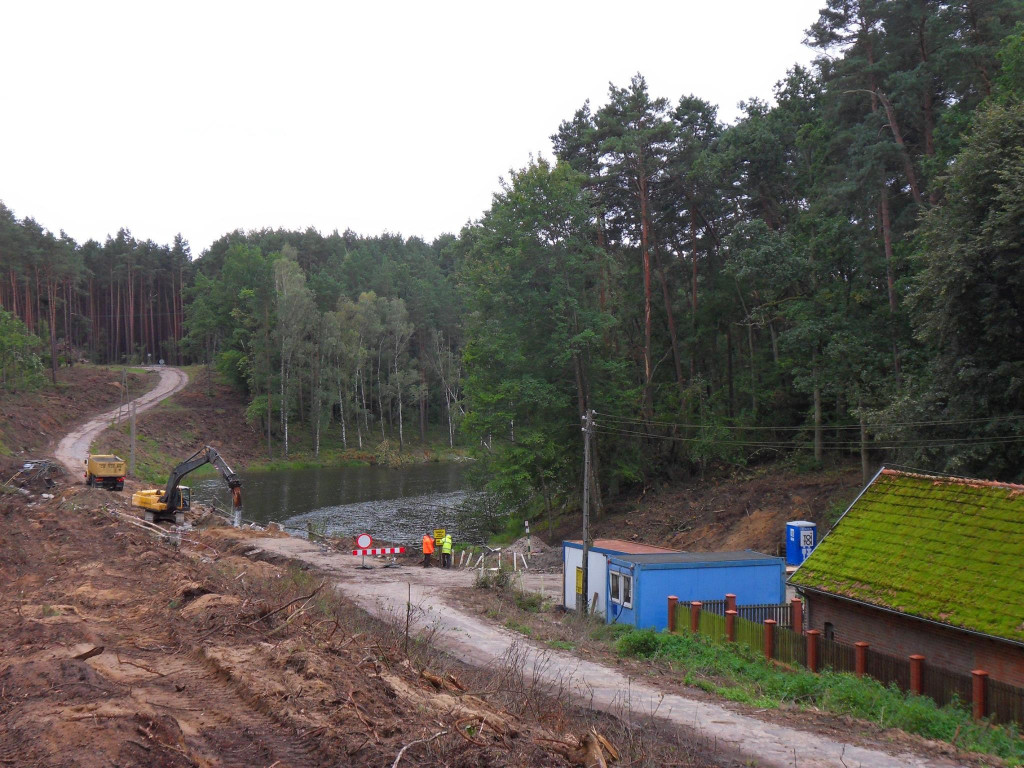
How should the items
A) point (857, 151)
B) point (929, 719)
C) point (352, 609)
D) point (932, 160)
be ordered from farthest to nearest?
point (857, 151) → point (932, 160) → point (352, 609) → point (929, 719)

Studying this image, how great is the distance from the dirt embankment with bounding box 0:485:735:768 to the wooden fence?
615cm

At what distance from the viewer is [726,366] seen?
48094 mm

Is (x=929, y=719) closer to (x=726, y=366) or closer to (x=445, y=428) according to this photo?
(x=726, y=366)

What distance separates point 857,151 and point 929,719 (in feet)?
78.9

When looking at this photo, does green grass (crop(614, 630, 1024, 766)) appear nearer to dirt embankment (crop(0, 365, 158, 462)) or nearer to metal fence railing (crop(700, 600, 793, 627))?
metal fence railing (crop(700, 600, 793, 627))

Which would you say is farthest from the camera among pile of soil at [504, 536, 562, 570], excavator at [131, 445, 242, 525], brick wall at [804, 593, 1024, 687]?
excavator at [131, 445, 242, 525]

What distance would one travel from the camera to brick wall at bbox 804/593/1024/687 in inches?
582

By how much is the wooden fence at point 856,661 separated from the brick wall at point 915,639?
560 mm

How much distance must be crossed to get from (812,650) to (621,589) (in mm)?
6588

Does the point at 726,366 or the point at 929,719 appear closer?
the point at 929,719

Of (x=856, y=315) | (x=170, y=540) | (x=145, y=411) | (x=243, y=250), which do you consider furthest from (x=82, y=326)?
(x=856, y=315)

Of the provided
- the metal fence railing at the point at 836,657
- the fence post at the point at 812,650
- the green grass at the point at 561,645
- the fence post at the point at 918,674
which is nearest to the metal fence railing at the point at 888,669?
the fence post at the point at 918,674

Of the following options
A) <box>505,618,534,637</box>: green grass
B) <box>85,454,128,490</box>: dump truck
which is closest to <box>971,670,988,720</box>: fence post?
<box>505,618,534,637</box>: green grass

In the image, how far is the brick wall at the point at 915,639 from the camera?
14789 mm
